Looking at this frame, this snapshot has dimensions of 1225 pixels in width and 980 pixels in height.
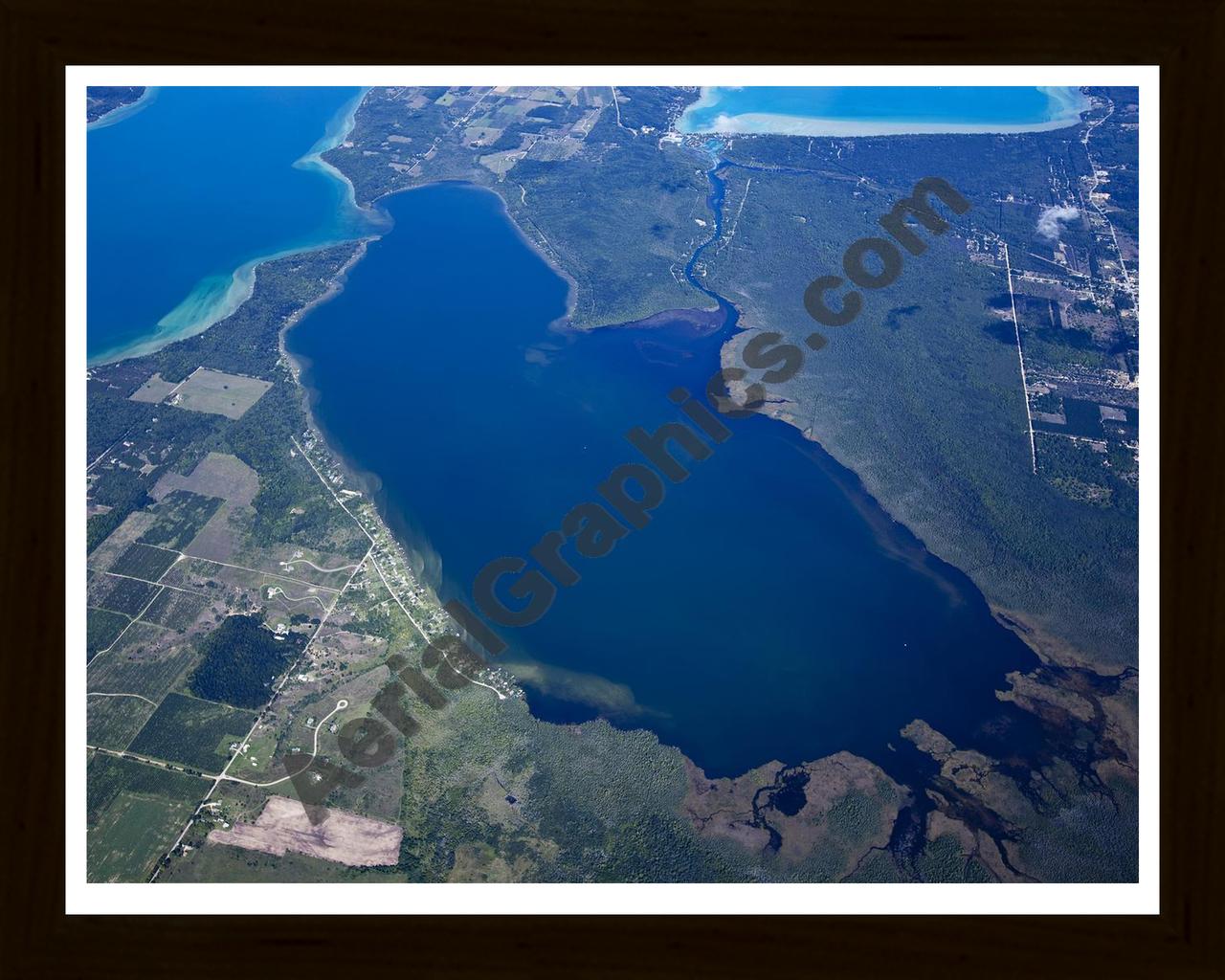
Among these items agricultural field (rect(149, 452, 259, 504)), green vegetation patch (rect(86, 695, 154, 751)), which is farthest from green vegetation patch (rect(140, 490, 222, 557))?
green vegetation patch (rect(86, 695, 154, 751))

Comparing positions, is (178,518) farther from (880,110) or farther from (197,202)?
(880,110)

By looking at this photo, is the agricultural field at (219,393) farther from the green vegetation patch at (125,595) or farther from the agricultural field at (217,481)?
the green vegetation patch at (125,595)

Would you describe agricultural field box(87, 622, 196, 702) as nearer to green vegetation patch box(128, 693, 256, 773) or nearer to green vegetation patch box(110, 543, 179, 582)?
green vegetation patch box(128, 693, 256, 773)

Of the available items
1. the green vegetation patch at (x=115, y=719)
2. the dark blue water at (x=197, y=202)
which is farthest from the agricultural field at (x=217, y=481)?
the dark blue water at (x=197, y=202)

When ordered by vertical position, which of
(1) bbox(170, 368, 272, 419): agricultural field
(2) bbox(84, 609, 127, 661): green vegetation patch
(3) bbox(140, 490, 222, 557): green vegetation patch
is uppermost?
(1) bbox(170, 368, 272, 419): agricultural field

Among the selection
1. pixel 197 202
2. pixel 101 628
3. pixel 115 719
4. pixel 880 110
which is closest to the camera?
pixel 115 719

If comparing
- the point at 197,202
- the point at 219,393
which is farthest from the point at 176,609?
the point at 197,202
